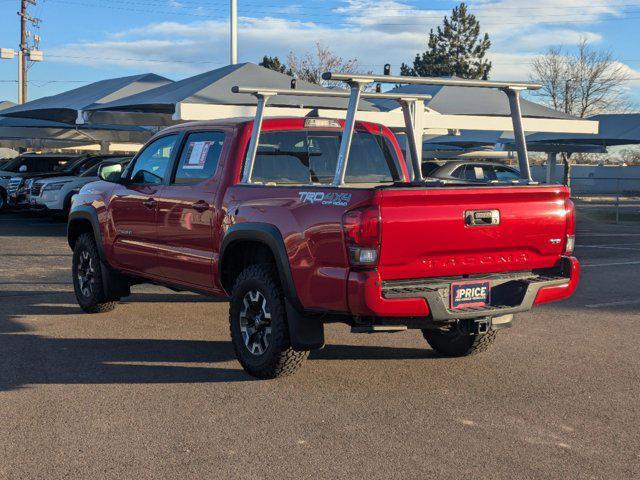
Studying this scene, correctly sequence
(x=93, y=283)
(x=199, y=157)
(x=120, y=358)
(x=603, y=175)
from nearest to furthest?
(x=120, y=358) → (x=199, y=157) → (x=93, y=283) → (x=603, y=175)

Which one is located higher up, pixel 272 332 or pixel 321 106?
pixel 321 106

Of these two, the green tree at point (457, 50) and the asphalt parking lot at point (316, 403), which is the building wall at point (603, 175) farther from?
the asphalt parking lot at point (316, 403)

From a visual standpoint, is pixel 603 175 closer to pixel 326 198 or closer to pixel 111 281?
pixel 111 281

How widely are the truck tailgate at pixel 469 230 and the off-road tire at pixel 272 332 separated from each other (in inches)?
39.6

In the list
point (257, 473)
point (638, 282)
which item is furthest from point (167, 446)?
point (638, 282)

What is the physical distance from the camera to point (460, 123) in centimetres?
1587

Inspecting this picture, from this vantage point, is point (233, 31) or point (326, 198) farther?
point (233, 31)

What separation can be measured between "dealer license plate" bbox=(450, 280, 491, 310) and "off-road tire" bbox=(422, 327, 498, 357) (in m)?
1.05

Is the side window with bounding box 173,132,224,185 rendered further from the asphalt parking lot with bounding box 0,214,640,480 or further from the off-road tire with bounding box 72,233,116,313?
the off-road tire with bounding box 72,233,116,313

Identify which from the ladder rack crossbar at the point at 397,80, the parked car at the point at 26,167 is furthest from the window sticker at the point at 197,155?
the parked car at the point at 26,167

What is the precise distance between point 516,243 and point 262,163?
226cm

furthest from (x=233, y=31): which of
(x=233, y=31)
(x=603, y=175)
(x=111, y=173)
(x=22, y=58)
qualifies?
(x=603, y=175)

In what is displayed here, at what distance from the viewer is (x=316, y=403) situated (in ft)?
19.6

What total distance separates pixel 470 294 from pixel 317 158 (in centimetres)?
216
